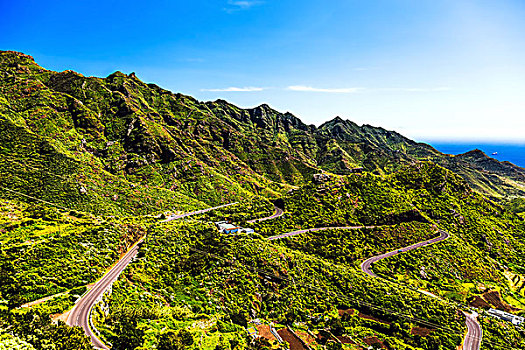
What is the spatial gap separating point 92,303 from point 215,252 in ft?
101

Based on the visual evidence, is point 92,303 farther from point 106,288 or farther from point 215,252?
point 215,252

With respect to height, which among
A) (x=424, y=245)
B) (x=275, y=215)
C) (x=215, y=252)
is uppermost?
(x=275, y=215)

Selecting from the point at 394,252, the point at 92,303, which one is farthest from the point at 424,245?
the point at 92,303

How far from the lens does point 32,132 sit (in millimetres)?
129000

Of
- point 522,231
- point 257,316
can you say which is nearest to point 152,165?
point 257,316

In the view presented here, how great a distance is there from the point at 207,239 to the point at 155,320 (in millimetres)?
33199

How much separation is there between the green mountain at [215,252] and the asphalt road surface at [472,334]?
1497 mm

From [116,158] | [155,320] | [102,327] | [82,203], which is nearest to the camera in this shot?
[102,327]

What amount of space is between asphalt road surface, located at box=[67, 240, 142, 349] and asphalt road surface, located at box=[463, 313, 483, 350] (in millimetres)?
75980

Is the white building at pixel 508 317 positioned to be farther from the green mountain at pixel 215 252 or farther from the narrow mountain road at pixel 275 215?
the narrow mountain road at pixel 275 215

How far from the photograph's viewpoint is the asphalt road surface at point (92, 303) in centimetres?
3104

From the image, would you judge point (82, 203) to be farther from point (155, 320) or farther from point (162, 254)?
point (155, 320)

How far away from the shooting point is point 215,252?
64.8m

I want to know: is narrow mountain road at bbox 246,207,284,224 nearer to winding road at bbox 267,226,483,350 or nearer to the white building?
winding road at bbox 267,226,483,350
